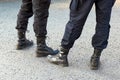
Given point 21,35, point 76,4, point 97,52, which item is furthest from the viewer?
point 21,35

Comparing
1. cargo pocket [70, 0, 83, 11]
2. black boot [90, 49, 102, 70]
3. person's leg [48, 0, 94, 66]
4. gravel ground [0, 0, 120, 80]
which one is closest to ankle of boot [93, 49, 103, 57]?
black boot [90, 49, 102, 70]

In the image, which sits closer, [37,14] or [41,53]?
[37,14]

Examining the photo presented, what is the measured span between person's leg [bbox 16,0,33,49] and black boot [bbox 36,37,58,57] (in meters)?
0.24

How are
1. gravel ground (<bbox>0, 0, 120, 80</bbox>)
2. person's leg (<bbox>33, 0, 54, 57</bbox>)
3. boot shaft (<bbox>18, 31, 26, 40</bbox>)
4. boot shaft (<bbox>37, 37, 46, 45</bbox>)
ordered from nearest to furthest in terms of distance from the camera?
gravel ground (<bbox>0, 0, 120, 80</bbox>) → person's leg (<bbox>33, 0, 54, 57</bbox>) → boot shaft (<bbox>37, 37, 46, 45</bbox>) → boot shaft (<bbox>18, 31, 26, 40</bbox>)

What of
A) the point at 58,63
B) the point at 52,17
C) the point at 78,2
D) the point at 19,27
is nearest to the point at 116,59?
the point at 58,63

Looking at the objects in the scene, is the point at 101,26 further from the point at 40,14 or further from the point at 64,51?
the point at 40,14

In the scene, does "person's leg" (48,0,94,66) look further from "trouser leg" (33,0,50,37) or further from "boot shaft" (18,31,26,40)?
"boot shaft" (18,31,26,40)

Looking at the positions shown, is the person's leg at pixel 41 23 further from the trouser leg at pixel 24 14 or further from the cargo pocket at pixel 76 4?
the cargo pocket at pixel 76 4

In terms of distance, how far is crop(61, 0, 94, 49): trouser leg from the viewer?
108 inches

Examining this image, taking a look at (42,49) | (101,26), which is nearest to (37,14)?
(42,49)

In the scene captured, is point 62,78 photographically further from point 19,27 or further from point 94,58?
point 19,27

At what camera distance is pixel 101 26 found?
283 centimetres

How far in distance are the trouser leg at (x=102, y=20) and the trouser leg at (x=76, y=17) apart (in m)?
0.09

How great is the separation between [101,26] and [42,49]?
2.31 feet
